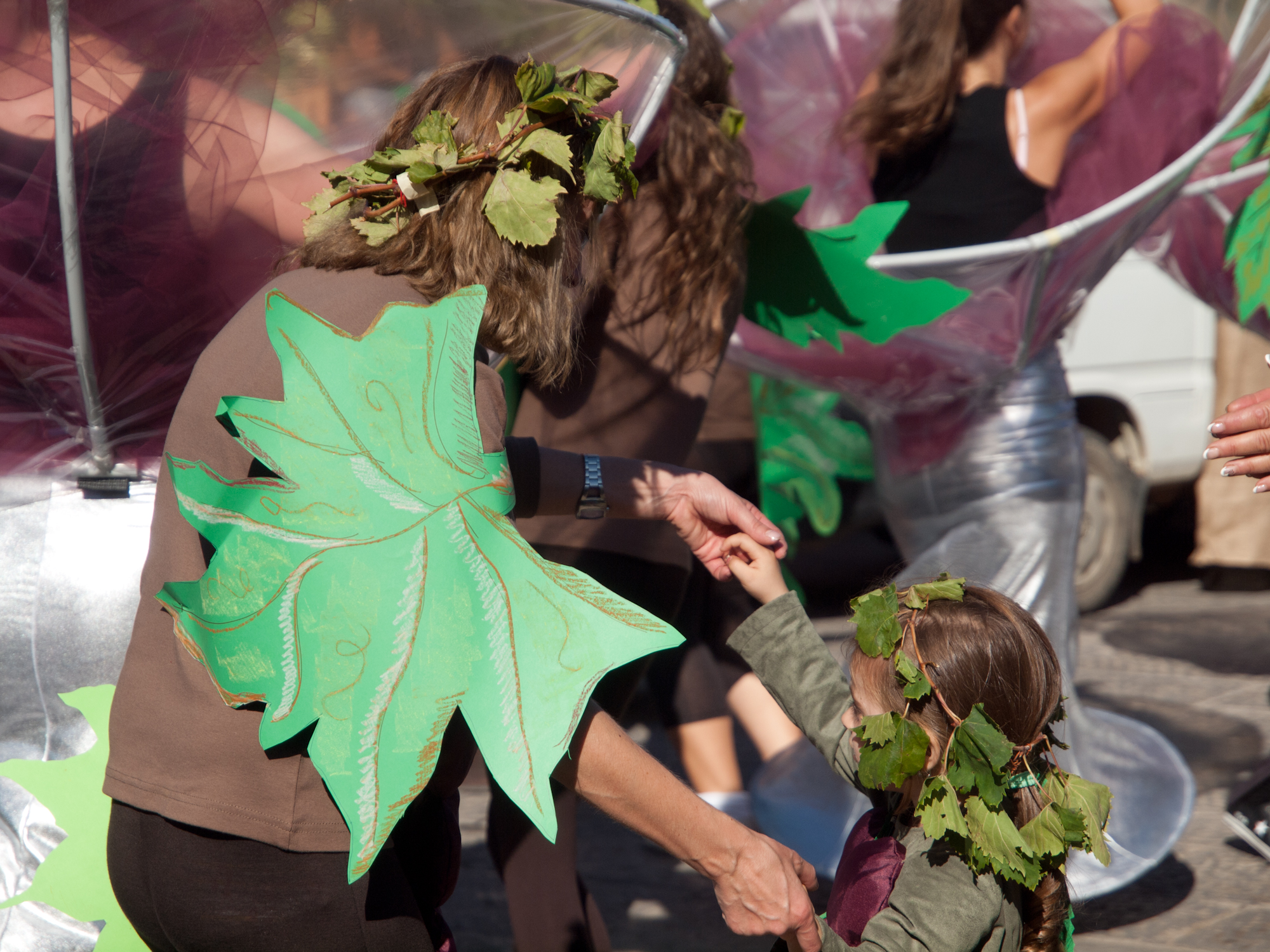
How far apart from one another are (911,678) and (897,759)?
123mm

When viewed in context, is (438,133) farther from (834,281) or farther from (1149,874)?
(1149,874)

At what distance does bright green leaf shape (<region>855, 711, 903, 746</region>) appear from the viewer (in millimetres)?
1509

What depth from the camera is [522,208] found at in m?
1.42

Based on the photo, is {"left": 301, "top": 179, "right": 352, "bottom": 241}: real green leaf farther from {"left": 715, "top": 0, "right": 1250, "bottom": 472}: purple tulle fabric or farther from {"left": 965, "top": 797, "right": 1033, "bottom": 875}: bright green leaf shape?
{"left": 715, "top": 0, "right": 1250, "bottom": 472}: purple tulle fabric

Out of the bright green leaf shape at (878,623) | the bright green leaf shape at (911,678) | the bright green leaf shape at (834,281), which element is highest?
the bright green leaf shape at (834,281)

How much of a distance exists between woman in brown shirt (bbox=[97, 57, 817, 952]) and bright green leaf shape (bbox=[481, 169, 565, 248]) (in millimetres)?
33

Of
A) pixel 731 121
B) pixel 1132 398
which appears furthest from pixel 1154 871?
pixel 1132 398

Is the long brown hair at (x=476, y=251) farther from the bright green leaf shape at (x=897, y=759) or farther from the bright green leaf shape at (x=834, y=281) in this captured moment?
the bright green leaf shape at (x=834, y=281)

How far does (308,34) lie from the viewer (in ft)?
5.50

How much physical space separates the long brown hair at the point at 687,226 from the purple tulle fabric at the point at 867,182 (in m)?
0.58

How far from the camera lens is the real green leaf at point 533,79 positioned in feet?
4.82

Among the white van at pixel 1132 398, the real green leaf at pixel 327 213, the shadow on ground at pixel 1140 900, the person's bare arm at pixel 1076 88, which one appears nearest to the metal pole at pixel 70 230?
the real green leaf at pixel 327 213

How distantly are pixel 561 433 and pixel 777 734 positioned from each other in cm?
151

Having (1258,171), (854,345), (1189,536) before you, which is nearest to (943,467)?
(854,345)
